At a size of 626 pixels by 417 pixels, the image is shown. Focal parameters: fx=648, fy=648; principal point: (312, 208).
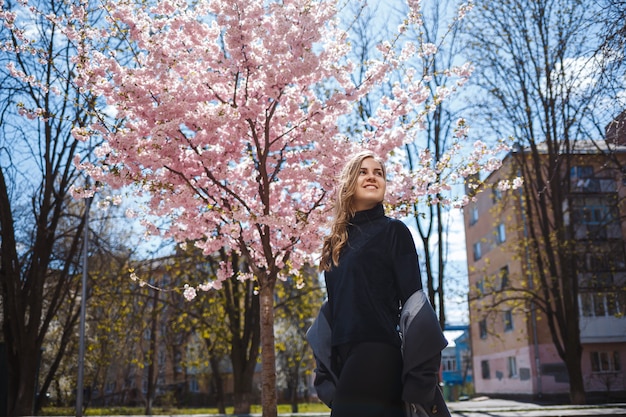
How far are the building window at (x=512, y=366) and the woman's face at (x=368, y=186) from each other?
37.2 metres

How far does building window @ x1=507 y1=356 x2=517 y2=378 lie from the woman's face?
122ft

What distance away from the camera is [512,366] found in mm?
38281

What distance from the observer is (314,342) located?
3.10 m

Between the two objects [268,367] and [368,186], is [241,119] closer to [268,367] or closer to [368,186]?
[268,367]

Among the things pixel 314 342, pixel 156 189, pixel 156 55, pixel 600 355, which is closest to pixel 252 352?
pixel 156 189

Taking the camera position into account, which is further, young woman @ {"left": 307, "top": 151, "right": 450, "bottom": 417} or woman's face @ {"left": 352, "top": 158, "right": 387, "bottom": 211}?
woman's face @ {"left": 352, "top": 158, "right": 387, "bottom": 211}

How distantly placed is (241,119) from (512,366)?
106 ft

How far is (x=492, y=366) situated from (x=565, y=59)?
25.7m

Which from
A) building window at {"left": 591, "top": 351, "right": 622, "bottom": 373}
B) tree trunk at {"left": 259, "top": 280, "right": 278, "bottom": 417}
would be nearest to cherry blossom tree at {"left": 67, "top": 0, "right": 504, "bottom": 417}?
tree trunk at {"left": 259, "top": 280, "right": 278, "bottom": 417}

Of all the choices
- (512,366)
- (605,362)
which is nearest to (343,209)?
(605,362)

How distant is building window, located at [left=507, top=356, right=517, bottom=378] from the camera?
3772 cm

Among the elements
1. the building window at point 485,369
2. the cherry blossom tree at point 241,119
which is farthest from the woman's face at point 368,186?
the building window at point 485,369

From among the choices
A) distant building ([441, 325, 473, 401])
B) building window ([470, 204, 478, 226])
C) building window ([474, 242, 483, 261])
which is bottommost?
distant building ([441, 325, 473, 401])

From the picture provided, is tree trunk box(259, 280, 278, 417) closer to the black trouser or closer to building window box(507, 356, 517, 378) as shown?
the black trouser
